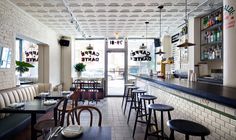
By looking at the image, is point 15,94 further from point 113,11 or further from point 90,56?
point 90,56

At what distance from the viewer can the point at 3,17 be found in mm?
3732

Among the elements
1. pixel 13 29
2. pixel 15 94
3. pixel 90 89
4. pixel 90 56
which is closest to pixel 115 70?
pixel 90 56

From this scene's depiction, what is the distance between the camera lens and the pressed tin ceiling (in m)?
4.15

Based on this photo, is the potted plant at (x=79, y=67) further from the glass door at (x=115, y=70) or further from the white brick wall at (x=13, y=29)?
the white brick wall at (x=13, y=29)

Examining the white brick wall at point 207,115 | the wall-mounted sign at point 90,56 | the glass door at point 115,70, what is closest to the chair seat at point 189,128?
the white brick wall at point 207,115

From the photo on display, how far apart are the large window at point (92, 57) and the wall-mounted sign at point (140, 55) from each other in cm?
162

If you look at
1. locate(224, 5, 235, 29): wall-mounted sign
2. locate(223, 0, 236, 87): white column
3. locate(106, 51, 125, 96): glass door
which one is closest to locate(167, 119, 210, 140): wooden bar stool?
locate(223, 0, 236, 87): white column

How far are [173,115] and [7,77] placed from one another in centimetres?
381

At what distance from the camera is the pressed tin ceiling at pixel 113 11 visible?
13.6 ft

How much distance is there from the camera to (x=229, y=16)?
6.97ft

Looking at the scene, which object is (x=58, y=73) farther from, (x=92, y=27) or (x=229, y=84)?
(x=229, y=84)

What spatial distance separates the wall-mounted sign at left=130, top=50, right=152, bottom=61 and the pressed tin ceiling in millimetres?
2752

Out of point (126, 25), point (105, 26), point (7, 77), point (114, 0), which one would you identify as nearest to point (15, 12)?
point (7, 77)

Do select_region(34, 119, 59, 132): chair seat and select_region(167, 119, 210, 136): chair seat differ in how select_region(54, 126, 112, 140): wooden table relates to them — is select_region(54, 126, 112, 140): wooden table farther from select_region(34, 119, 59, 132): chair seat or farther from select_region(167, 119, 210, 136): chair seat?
→ select_region(34, 119, 59, 132): chair seat
